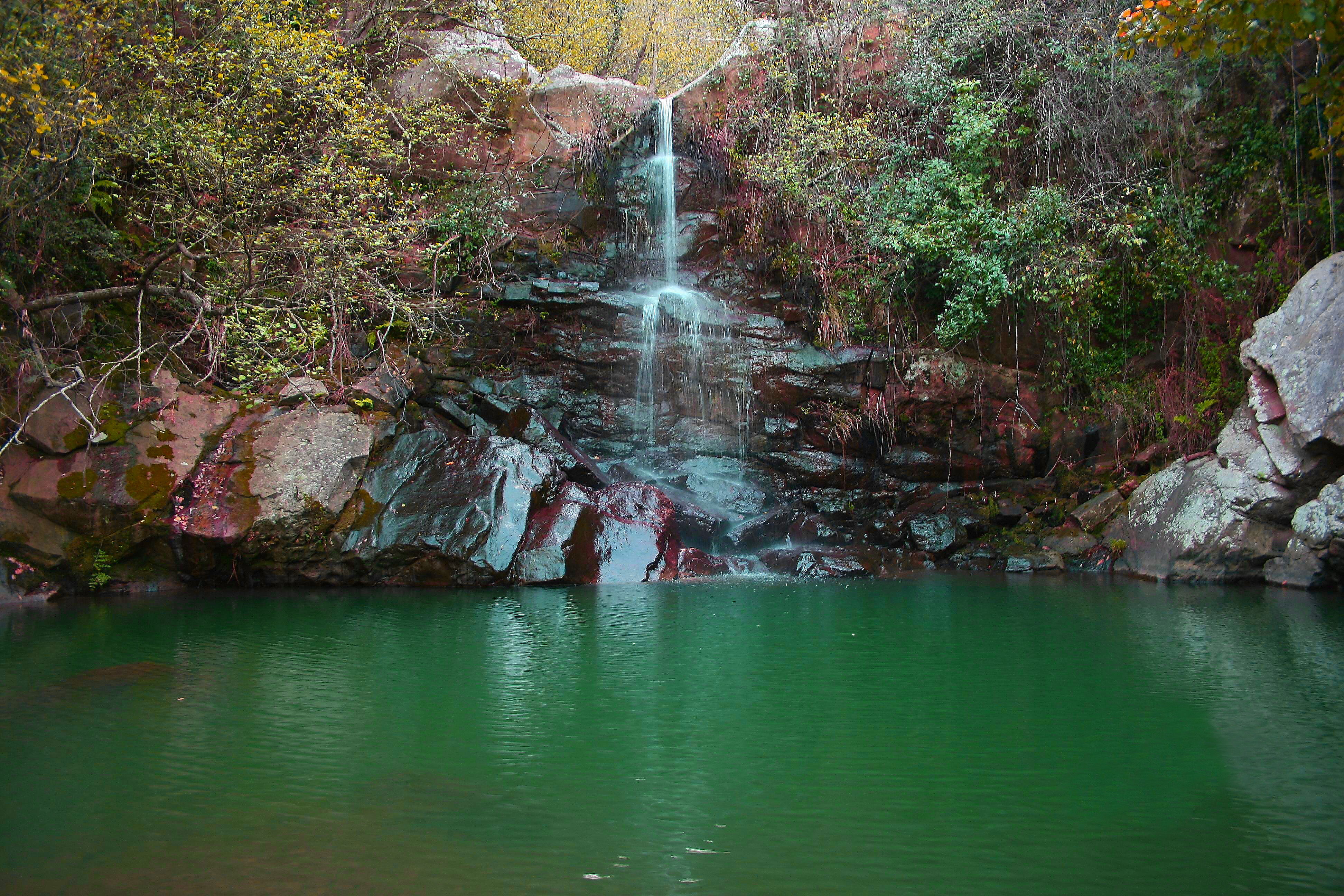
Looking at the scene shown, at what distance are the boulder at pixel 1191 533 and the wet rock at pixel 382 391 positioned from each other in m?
9.49

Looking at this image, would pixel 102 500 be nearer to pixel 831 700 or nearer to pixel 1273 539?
pixel 831 700

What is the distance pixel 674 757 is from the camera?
373cm

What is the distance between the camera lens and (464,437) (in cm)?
1038

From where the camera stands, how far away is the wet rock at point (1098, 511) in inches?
433

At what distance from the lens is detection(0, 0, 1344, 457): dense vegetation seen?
346 inches

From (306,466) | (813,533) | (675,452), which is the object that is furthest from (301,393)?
(813,533)

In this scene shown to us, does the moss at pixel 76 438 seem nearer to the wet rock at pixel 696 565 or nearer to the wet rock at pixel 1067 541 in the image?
the wet rock at pixel 696 565

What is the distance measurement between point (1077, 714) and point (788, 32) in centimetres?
1301

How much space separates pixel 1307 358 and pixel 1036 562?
12.4 feet

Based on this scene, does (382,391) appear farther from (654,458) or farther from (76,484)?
(654,458)

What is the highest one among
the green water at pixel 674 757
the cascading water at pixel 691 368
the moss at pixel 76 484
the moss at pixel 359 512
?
the cascading water at pixel 691 368

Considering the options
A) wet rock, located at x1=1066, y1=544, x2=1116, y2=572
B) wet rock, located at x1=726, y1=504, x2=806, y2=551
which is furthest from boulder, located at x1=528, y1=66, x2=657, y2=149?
wet rock, located at x1=1066, y1=544, x2=1116, y2=572

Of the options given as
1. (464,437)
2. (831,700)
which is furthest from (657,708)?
(464,437)

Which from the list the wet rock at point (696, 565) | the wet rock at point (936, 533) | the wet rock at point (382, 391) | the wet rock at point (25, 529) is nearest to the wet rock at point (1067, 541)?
the wet rock at point (936, 533)
